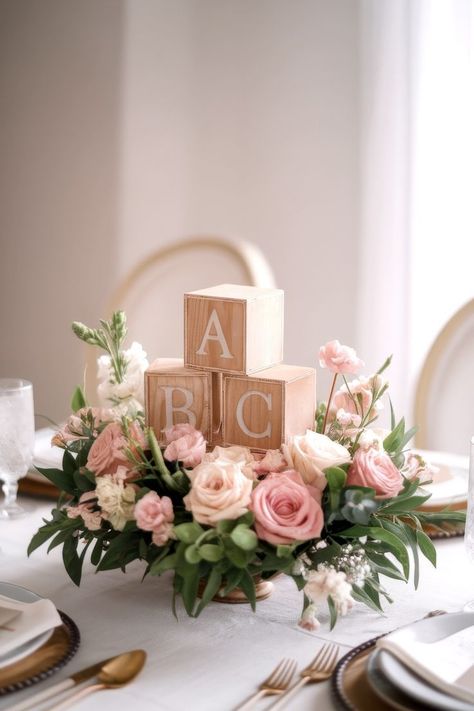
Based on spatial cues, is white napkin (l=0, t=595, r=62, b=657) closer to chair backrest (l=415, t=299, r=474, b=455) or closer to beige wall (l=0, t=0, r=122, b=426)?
chair backrest (l=415, t=299, r=474, b=455)

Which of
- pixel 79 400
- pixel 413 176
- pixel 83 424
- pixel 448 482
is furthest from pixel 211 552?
pixel 413 176

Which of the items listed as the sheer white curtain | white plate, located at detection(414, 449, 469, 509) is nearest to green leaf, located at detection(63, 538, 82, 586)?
white plate, located at detection(414, 449, 469, 509)

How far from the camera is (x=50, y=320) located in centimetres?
351

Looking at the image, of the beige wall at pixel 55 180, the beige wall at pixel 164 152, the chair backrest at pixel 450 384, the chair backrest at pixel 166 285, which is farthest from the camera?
the beige wall at pixel 55 180

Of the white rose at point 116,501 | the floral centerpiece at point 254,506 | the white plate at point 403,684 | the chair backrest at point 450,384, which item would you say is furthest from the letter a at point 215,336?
the chair backrest at point 450,384

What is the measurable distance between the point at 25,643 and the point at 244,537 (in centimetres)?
25

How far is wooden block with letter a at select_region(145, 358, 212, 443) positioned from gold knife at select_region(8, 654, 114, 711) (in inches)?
13.7

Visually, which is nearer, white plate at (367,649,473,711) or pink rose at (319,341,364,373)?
white plate at (367,649,473,711)

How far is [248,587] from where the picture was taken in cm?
101

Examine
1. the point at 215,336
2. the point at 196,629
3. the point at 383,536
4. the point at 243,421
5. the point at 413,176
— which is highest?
the point at 413,176

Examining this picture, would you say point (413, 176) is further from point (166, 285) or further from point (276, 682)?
point (276, 682)

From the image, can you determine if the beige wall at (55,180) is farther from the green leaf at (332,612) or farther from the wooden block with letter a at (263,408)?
the green leaf at (332,612)

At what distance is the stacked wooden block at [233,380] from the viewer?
1179 millimetres

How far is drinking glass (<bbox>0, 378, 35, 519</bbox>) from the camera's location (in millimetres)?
1425
